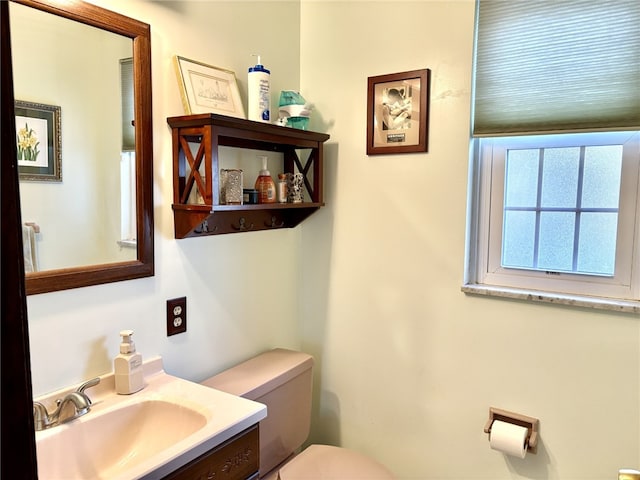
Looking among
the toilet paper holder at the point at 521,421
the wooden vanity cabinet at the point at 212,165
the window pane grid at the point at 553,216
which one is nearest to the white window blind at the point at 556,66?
the window pane grid at the point at 553,216

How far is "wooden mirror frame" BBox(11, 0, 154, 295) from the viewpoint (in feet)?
3.82

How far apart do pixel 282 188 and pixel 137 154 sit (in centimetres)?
60

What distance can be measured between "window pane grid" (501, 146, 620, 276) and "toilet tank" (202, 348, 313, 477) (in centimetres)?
91

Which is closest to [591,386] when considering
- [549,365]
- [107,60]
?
[549,365]

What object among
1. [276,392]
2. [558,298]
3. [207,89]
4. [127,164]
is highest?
[207,89]

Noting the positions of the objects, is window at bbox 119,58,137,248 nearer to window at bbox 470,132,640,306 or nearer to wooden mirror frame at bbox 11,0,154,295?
wooden mirror frame at bbox 11,0,154,295

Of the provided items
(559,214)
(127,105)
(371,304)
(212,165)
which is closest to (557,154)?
(559,214)

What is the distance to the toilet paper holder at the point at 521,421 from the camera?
1.54m

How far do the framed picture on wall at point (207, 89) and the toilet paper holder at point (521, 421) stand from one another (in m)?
1.43

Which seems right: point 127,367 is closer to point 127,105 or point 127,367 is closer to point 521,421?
point 127,105

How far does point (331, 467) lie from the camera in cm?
162

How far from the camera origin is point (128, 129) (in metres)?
1.31

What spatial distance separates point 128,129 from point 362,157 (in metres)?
0.92

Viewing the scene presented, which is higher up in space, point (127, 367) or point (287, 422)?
point (127, 367)
